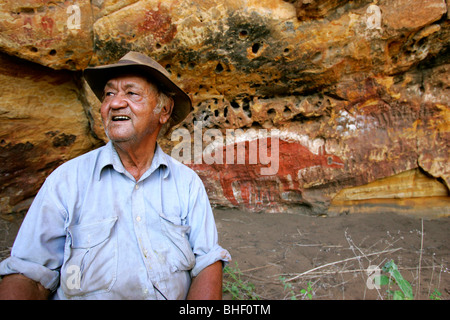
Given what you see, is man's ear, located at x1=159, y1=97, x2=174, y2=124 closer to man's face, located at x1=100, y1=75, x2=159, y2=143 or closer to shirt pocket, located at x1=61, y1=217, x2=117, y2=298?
man's face, located at x1=100, y1=75, x2=159, y2=143

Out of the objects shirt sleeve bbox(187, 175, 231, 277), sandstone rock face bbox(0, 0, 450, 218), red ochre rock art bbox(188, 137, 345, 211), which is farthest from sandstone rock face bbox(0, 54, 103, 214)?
shirt sleeve bbox(187, 175, 231, 277)

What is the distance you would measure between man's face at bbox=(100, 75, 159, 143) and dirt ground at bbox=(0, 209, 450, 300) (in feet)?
4.62

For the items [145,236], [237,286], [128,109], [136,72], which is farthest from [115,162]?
[237,286]

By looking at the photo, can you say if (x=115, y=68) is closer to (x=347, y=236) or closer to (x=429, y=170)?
(x=347, y=236)

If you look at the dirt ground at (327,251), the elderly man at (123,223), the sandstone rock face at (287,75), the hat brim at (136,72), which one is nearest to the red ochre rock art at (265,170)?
the sandstone rock face at (287,75)

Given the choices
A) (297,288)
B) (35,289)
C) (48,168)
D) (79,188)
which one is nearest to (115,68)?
(79,188)

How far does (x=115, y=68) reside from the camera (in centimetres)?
175

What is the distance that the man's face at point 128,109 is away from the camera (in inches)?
67.1

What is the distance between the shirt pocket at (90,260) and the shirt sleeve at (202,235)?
1.32 feet

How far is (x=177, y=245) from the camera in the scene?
158 cm

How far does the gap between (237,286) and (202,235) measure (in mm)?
998

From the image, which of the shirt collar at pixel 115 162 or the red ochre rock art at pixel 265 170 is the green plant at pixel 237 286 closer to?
the shirt collar at pixel 115 162

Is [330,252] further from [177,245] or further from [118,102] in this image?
[118,102]

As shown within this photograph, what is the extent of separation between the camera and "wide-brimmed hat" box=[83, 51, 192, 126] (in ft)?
5.57
